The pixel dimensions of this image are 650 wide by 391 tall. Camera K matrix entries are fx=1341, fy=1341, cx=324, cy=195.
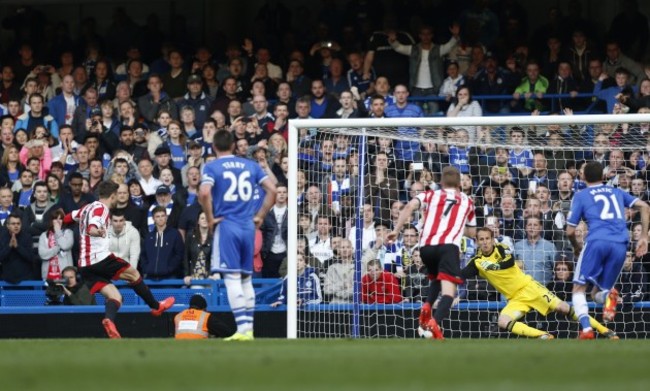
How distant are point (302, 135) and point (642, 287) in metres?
3.73

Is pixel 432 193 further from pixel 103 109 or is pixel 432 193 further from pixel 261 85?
pixel 103 109

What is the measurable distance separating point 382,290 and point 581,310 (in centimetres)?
225

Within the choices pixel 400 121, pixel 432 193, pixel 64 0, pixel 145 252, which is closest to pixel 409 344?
pixel 432 193

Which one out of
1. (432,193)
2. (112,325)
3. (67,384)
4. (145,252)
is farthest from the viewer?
(145,252)

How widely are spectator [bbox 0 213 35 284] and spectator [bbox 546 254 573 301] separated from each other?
5.86 m

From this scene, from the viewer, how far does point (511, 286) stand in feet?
42.8

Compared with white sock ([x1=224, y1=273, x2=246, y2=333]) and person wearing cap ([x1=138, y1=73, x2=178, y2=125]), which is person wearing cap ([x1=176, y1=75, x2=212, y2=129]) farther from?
white sock ([x1=224, y1=273, x2=246, y2=333])

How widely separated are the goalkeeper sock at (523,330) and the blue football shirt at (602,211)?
5.66 ft

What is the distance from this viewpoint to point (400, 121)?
12.4 metres

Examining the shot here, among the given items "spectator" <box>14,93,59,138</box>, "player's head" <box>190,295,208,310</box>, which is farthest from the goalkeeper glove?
"spectator" <box>14,93,59,138</box>

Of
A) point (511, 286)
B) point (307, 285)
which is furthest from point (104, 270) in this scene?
point (511, 286)

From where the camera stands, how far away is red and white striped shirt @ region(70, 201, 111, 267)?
486 inches

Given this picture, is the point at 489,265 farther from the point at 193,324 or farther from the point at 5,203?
the point at 5,203

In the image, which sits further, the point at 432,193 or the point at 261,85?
the point at 261,85
